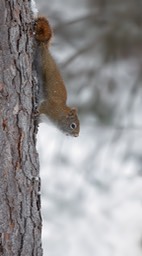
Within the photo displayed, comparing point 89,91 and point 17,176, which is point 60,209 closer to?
point 89,91

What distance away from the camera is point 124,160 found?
5352 mm

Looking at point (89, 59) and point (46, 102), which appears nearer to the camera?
point (46, 102)

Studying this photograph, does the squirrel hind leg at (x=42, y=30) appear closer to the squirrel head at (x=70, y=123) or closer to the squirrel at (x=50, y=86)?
the squirrel at (x=50, y=86)

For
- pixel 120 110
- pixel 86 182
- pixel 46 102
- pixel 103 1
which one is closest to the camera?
pixel 46 102

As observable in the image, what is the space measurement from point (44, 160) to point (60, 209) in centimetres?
41

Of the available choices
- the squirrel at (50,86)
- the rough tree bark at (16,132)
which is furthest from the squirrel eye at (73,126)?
the rough tree bark at (16,132)

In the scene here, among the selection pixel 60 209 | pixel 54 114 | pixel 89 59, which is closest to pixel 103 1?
pixel 89 59

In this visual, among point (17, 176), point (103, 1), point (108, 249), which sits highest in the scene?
point (103, 1)

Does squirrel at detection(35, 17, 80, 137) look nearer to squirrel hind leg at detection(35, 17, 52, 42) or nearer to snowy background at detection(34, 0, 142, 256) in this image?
squirrel hind leg at detection(35, 17, 52, 42)

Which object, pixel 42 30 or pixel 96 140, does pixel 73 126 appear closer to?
pixel 42 30

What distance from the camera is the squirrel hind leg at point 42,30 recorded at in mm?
1934

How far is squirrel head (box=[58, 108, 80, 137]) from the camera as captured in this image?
81.1 inches

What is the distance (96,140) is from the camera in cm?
527

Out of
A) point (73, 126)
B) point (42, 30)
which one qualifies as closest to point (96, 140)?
point (73, 126)
